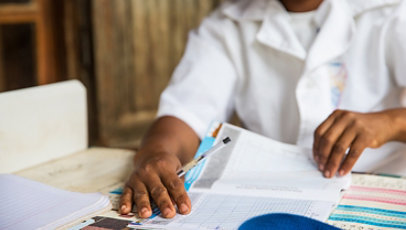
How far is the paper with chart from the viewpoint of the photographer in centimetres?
68

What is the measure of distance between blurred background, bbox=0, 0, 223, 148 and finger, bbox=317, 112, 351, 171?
5.49ft

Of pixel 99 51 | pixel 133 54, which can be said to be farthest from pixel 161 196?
pixel 133 54

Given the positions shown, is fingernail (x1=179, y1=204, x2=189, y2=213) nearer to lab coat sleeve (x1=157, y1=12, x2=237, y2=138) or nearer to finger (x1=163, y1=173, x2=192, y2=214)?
finger (x1=163, y1=173, x2=192, y2=214)

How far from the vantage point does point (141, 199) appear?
28.7 inches

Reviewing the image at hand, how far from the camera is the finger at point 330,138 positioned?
2.80 ft

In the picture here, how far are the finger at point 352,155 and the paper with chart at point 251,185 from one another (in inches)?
0.8

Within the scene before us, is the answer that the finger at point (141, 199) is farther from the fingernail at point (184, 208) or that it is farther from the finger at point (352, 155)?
the finger at point (352, 155)

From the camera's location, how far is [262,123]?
47.8 inches

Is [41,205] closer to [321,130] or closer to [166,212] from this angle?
[166,212]

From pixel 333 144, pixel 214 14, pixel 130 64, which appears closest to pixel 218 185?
pixel 333 144

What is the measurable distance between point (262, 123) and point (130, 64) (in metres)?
1.46

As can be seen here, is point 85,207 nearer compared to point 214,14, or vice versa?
point 85,207

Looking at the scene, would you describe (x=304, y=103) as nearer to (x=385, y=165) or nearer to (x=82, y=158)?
(x=385, y=165)

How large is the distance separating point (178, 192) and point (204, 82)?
461 mm
